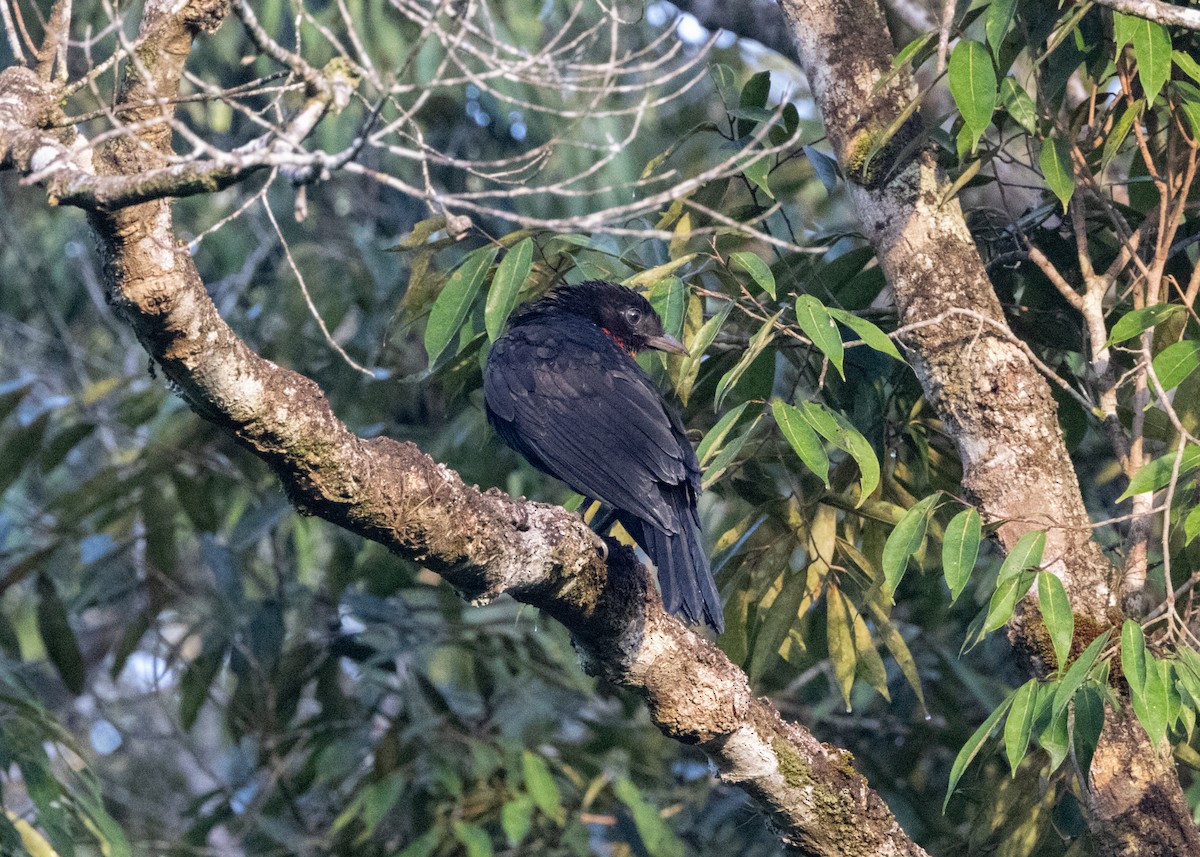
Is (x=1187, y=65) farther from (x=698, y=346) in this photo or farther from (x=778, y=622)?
(x=778, y=622)

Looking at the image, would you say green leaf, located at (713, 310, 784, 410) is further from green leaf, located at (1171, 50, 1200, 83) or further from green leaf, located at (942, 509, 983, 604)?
green leaf, located at (1171, 50, 1200, 83)

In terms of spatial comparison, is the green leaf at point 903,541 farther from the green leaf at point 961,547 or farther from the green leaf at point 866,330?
the green leaf at point 866,330

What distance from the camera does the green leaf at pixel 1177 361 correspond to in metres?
2.72

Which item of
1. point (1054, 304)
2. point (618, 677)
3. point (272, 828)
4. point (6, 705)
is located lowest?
point (272, 828)

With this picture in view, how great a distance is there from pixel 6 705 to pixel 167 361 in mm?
2454

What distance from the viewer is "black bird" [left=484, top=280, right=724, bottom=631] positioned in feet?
10.9

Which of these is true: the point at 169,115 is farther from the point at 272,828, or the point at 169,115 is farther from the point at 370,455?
the point at 272,828

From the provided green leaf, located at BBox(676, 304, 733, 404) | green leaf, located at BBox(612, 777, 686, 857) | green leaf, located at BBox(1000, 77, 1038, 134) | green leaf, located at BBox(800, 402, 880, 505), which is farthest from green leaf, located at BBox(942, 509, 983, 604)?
green leaf, located at BBox(612, 777, 686, 857)

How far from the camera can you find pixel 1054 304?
→ 3607 mm

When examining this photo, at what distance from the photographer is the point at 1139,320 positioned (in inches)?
108

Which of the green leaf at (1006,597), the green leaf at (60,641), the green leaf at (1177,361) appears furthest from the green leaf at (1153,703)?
the green leaf at (60,641)

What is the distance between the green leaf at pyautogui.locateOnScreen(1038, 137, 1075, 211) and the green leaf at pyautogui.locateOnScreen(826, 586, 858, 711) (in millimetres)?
1226

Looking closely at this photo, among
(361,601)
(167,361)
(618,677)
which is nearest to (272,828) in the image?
(361,601)

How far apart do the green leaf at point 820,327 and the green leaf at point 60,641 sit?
352 centimetres
